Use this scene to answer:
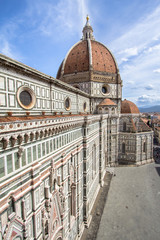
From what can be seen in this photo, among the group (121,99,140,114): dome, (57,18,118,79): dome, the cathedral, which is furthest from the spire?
the cathedral

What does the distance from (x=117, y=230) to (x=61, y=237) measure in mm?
6415

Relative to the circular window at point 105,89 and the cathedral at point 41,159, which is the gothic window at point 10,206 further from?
the circular window at point 105,89

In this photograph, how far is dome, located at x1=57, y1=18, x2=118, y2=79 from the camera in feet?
92.8

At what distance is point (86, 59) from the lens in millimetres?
28594

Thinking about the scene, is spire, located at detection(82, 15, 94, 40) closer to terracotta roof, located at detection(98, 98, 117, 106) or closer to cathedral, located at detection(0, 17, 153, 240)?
terracotta roof, located at detection(98, 98, 117, 106)

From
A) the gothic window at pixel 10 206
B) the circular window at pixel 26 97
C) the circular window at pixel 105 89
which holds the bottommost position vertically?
the gothic window at pixel 10 206

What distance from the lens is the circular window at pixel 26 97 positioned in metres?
9.91

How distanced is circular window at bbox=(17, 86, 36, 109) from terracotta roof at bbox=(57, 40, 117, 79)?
19.7 m

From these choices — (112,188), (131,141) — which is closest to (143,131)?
(131,141)

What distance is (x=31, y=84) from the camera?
35.6 ft

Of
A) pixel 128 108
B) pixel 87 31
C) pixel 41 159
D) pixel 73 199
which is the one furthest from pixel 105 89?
pixel 41 159

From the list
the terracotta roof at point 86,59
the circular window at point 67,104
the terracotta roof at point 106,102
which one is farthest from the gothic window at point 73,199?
the terracotta roof at point 86,59

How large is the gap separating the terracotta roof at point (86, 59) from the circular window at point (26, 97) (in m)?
19.7

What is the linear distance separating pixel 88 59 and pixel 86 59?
53cm
